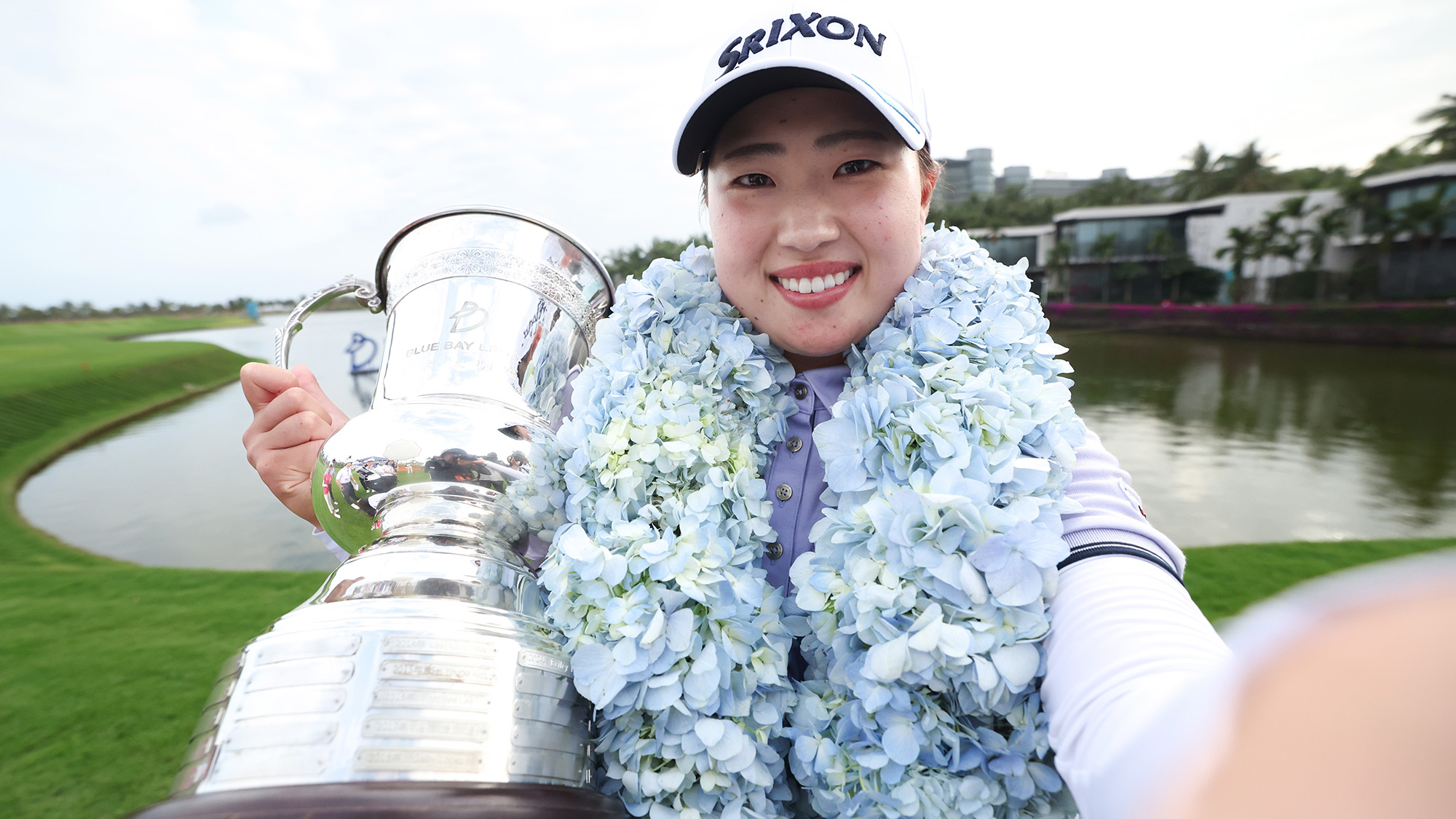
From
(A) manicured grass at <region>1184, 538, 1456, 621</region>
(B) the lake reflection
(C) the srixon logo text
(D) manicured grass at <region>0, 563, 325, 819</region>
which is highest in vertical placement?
(C) the srixon logo text

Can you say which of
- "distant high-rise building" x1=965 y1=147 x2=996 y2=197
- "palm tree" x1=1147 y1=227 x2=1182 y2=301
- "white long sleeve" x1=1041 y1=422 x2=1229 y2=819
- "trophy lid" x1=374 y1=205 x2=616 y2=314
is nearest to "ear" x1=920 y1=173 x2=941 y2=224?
"white long sleeve" x1=1041 y1=422 x2=1229 y2=819

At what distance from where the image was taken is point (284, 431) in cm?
188

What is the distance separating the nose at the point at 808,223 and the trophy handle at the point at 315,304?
1256 millimetres

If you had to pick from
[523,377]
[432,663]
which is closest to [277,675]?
[432,663]

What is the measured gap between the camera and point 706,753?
4.00ft

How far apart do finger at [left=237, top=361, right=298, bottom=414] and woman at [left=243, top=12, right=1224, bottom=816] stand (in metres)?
0.91

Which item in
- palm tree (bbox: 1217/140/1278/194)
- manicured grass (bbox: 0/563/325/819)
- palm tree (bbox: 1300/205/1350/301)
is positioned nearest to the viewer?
manicured grass (bbox: 0/563/325/819)

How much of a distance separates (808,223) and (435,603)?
3.06ft

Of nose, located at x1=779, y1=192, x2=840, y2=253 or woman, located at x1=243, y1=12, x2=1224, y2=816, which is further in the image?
nose, located at x1=779, y1=192, x2=840, y2=253

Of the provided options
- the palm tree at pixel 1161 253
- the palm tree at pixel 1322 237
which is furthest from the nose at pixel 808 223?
the palm tree at pixel 1161 253

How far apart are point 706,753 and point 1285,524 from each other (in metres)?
7.77

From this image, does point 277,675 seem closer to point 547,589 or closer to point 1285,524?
point 547,589

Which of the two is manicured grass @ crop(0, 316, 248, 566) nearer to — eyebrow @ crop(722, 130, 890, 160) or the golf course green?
the golf course green

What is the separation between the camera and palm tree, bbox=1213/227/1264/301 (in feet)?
108
